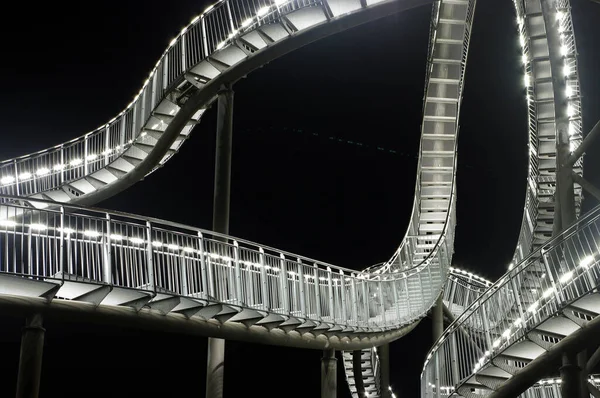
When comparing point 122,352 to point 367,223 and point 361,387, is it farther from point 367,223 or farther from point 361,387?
point 367,223

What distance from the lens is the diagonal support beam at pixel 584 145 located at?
14.0m

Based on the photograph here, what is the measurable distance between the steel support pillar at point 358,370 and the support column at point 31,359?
14962 millimetres

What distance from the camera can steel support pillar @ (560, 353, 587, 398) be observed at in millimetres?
11758

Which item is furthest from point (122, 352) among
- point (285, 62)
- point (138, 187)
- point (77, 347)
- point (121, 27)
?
point (285, 62)

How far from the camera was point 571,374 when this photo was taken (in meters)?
11.8

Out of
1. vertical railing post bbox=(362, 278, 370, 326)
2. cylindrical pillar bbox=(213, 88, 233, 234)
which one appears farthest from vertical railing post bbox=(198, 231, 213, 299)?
vertical railing post bbox=(362, 278, 370, 326)

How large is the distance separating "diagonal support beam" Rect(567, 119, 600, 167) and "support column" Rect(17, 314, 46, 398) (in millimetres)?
9787

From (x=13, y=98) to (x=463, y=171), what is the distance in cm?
1864

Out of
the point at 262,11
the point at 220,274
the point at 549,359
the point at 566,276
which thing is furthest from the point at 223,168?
the point at 549,359

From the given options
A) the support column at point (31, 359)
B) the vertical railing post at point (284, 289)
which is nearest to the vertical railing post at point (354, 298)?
the vertical railing post at point (284, 289)

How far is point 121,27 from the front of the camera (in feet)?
98.7

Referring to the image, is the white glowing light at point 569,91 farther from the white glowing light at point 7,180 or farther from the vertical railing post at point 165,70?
the white glowing light at point 7,180

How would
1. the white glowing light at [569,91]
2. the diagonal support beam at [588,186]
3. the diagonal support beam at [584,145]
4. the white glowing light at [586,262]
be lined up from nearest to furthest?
the white glowing light at [586,262], the diagonal support beam at [584,145], the diagonal support beam at [588,186], the white glowing light at [569,91]

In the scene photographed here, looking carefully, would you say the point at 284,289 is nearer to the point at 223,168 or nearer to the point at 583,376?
the point at 223,168
